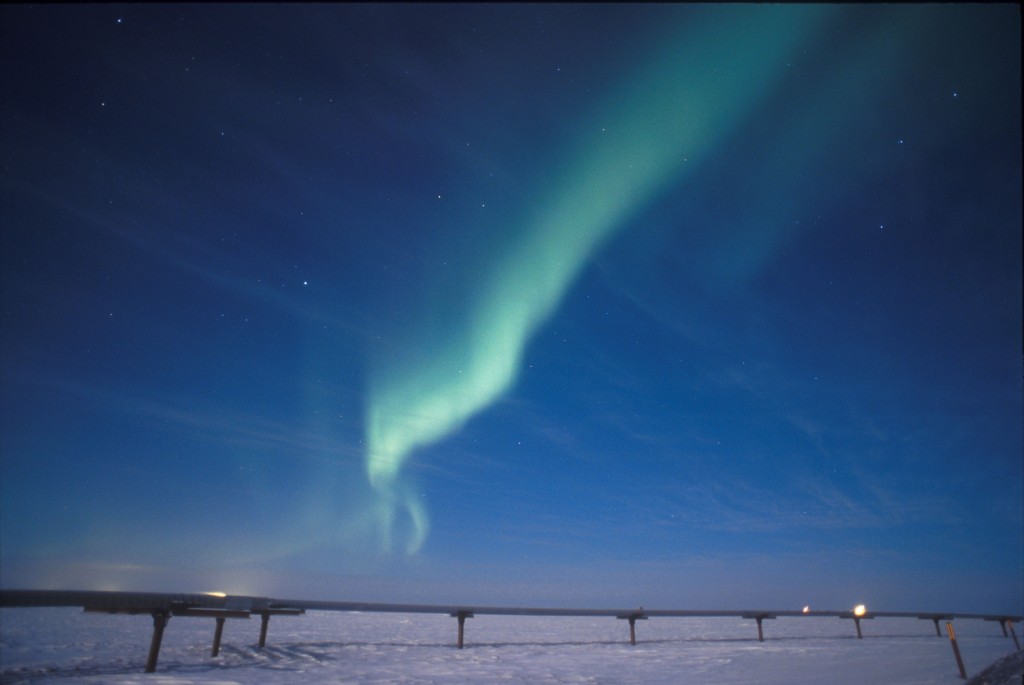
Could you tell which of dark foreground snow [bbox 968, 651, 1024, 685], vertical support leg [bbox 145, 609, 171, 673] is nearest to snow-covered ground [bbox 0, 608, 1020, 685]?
vertical support leg [bbox 145, 609, 171, 673]

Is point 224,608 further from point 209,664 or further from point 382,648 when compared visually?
point 382,648

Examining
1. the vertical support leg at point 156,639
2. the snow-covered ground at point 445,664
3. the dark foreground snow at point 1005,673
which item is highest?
the dark foreground snow at point 1005,673

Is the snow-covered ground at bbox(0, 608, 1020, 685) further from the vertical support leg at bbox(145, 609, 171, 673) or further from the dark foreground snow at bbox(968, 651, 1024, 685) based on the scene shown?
the dark foreground snow at bbox(968, 651, 1024, 685)

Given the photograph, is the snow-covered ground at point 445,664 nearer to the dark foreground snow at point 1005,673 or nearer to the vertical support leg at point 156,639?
the vertical support leg at point 156,639

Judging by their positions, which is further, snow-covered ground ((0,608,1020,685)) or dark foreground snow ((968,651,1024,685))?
snow-covered ground ((0,608,1020,685))

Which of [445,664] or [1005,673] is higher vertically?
[1005,673]

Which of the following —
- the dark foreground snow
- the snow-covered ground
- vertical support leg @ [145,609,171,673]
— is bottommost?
the snow-covered ground

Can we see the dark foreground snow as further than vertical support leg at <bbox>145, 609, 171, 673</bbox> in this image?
No

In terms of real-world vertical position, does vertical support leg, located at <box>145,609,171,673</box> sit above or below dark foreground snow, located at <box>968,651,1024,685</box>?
below

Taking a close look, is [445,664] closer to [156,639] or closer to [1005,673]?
[156,639]

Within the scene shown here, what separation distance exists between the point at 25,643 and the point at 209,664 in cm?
1338

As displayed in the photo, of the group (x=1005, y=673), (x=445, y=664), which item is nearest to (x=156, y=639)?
(x=445, y=664)

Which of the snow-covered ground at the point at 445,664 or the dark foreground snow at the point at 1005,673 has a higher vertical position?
the dark foreground snow at the point at 1005,673

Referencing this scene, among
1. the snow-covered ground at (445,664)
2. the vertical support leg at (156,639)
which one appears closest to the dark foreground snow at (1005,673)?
the snow-covered ground at (445,664)
